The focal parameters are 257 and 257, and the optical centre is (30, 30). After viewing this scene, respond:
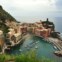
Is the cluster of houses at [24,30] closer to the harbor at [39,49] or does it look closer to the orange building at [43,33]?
the orange building at [43,33]

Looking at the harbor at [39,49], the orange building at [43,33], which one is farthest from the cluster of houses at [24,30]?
the harbor at [39,49]

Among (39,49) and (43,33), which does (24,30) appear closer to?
(43,33)

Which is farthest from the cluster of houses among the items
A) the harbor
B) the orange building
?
the harbor

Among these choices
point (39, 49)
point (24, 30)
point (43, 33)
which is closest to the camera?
point (39, 49)

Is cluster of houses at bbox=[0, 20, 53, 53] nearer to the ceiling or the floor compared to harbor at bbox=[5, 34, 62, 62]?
nearer to the ceiling

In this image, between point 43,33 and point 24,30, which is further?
point 24,30

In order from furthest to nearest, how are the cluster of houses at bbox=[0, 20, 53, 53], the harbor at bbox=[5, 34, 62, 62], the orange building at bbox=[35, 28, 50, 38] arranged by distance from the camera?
the orange building at bbox=[35, 28, 50, 38], the cluster of houses at bbox=[0, 20, 53, 53], the harbor at bbox=[5, 34, 62, 62]

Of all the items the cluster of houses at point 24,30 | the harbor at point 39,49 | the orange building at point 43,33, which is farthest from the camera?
the orange building at point 43,33

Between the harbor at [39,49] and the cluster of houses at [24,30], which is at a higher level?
the cluster of houses at [24,30]

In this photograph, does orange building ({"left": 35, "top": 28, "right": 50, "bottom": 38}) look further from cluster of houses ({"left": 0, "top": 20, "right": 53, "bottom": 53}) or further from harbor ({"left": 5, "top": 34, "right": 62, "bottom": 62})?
harbor ({"left": 5, "top": 34, "right": 62, "bottom": 62})

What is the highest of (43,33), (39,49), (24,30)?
(24,30)

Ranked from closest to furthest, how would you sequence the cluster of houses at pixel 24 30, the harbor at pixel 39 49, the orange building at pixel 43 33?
the harbor at pixel 39 49 < the cluster of houses at pixel 24 30 < the orange building at pixel 43 33

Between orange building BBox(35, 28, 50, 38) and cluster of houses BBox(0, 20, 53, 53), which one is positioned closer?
cluster of houses BBox(0, 20, 53, 53)

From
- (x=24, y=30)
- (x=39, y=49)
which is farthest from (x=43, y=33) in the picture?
(x=39, y=49)
